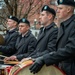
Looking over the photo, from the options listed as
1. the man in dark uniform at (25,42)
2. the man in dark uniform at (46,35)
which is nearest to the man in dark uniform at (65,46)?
the man in dark uniform at (46,35)

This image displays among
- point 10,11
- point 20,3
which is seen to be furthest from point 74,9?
point 20,3

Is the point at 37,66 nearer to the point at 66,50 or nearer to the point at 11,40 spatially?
the point at 66,50

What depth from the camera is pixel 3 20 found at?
16797 mm

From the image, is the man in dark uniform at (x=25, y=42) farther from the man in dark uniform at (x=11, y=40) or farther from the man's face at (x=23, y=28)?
the man in dark uniform at (x=11, y=40)

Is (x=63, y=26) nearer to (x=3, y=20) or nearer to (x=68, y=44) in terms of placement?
(x=68, y=44)

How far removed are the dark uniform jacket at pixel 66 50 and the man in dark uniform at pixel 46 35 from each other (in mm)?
827

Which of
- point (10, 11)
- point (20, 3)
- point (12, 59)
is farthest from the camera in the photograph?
point (20, 3)

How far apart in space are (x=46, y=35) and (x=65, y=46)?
4.79ft

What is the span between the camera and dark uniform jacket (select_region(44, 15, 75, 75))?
3881 millimetres

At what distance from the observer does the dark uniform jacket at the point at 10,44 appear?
7.25 m

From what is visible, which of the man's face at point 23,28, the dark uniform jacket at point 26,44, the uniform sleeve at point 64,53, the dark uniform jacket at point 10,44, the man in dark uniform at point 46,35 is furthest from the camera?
the dark uniform jacket at point 10,44

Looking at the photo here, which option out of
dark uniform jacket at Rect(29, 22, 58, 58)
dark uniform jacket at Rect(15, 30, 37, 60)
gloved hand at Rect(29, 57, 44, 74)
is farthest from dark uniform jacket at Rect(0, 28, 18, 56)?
gloved hand at Rect(29, 57, 44, 74)

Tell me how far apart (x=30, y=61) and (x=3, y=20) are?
41.8 ft

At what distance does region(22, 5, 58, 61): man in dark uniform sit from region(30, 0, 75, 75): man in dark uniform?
84cm
